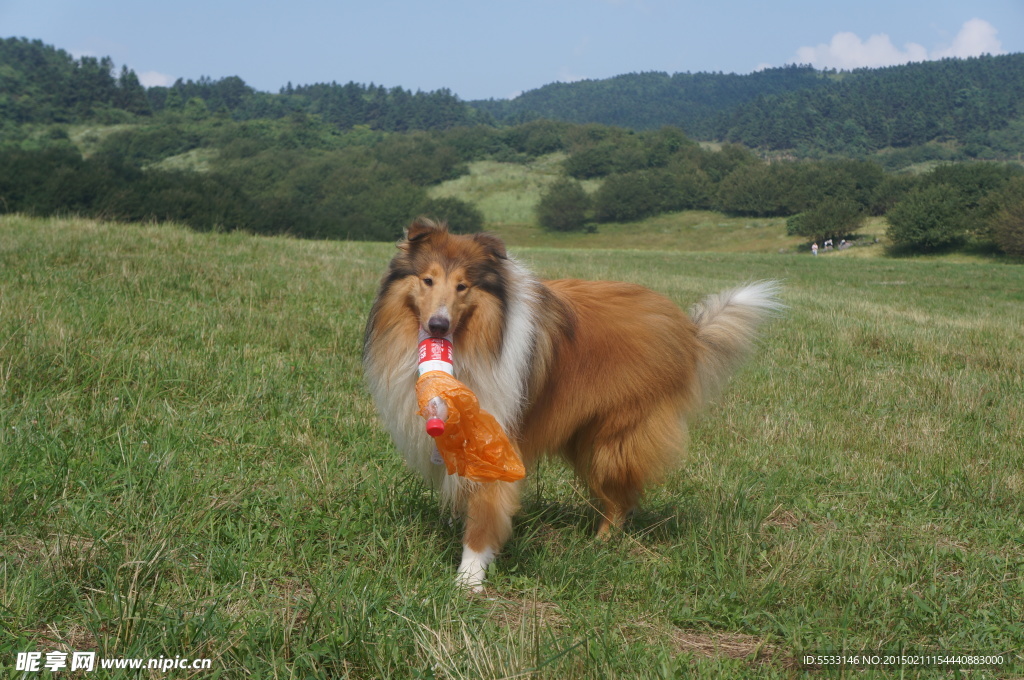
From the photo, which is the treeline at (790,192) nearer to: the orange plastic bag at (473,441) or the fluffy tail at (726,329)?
the fluffy tail at (726,329)

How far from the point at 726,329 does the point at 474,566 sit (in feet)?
7.43

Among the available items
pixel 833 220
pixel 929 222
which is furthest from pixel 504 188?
pixel 929 222

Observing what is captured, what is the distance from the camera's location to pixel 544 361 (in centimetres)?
389

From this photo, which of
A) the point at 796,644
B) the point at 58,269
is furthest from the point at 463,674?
the point at 58,269

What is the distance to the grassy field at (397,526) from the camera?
2777 millimetres

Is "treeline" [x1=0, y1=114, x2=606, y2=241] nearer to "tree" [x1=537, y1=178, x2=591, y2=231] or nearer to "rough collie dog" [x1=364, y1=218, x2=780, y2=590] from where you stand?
"tree" [x1=537, y1=178, x2=591, y2=231]

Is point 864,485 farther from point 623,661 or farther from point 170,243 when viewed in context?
point 170,243

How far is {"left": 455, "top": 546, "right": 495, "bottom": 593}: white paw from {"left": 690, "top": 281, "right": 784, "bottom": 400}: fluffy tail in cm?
180

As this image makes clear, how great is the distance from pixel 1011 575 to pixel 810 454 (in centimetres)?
187

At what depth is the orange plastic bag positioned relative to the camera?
3.26 meters

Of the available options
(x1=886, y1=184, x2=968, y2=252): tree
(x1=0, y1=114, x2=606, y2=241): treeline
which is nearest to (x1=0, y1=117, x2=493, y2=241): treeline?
(x1=0, y1=114, x2=606, y2=241): treeline

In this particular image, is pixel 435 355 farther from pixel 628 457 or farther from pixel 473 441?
pixel 628 457

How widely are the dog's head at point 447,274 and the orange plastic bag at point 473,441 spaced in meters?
0.31

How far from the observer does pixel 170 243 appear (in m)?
10.9
